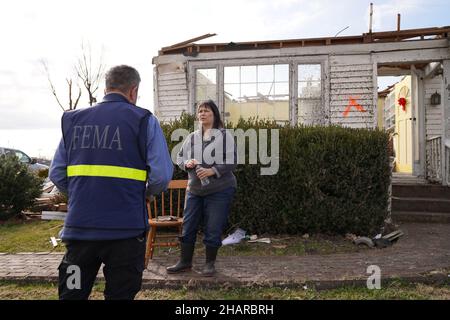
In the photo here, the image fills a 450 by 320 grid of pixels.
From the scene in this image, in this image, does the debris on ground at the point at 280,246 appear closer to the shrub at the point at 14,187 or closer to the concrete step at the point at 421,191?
the concrete step at the point at 421,191

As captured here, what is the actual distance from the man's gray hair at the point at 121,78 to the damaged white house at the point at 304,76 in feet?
22.2

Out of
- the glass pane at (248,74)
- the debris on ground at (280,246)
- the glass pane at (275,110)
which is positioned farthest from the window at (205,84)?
the debris on ground at (280,246)

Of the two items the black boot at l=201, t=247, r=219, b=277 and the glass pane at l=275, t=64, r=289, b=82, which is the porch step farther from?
the black boot at l=201, t=247, r=219, b=277

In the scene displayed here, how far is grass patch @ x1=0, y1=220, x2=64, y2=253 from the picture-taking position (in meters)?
6.09

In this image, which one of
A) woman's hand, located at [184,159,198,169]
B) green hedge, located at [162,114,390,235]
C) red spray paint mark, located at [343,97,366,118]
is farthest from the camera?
red spray paint mark, located at [343,97,366,118]

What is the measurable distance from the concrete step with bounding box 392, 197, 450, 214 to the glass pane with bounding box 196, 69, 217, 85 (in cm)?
498

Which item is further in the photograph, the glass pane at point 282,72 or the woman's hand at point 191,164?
the glass pane at point 282,72

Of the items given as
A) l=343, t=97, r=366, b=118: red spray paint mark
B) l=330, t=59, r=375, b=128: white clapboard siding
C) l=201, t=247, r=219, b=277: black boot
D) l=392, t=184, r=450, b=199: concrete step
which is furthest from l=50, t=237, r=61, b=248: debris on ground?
l=392, t=184, r=450, b=199: concrete step

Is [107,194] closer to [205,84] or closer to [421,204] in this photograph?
[421,204]

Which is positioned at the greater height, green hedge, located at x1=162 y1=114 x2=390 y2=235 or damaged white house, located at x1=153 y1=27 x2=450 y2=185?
damaged white house, located at x1=153 y1=27 x2=450 y2=185

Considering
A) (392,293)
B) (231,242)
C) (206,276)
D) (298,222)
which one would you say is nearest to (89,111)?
(206,276)

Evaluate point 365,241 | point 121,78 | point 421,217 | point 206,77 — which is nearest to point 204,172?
point 121,78

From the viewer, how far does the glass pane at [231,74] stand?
31.3 ft
